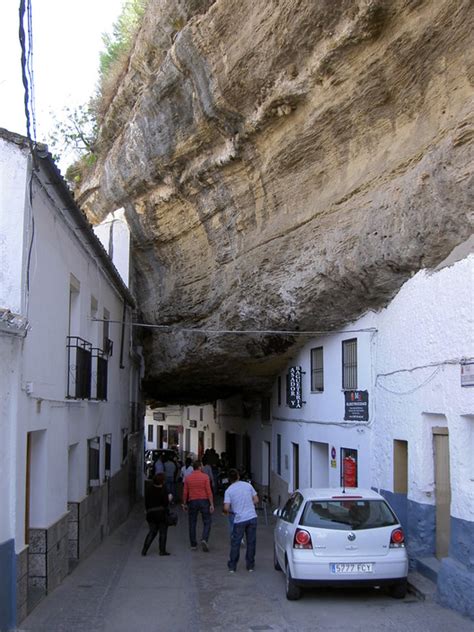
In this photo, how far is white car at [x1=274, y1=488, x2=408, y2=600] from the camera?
8430 mm

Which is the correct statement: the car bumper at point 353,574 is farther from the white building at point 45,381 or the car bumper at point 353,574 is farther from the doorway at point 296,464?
the doorway at point 296,464

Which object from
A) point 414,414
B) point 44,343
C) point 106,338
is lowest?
point 414,414

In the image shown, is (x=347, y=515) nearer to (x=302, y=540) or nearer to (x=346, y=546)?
(x=346, y=546)

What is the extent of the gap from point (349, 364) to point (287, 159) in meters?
4.07

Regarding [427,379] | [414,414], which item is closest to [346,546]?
[414,414]

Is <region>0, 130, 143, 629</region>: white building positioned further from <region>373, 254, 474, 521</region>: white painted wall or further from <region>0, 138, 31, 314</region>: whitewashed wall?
<region>373, 254, 474, 521</region>: white painted wall

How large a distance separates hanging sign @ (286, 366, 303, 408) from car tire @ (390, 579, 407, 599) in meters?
7.80

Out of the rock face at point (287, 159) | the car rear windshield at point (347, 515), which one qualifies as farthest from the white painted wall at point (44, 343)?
the rock face at point (287, 159)

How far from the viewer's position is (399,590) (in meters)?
8.70

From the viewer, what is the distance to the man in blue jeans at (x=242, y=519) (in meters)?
10.7

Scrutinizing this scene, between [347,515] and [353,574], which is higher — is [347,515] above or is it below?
above

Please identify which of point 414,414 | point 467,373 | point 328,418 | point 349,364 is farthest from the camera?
point 328,418

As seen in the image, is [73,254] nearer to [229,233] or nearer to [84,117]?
[229,233]

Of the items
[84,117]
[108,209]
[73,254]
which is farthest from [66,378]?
[84,117]
